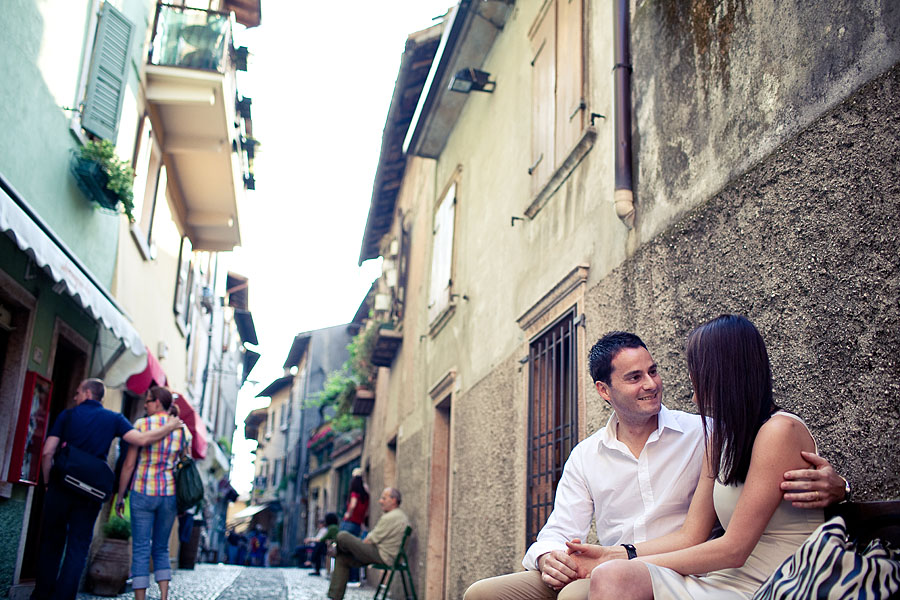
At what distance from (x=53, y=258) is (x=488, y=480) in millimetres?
4051

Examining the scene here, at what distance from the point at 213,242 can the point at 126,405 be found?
4633mm

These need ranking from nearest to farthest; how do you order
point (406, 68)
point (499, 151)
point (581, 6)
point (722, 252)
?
point (722, 252), point (581, 6), point (499, 151), point (406, 68)

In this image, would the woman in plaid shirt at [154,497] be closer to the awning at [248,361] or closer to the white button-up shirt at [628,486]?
the white button-up shirt at [628,486]

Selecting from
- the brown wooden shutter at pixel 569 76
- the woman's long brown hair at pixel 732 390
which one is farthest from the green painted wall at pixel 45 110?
the woman's long brown hair at pixel 732 390

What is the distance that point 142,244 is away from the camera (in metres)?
11.1

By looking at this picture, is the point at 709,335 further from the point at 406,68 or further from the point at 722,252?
the point at 406,68

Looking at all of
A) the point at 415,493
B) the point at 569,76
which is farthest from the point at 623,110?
the point at 415,493

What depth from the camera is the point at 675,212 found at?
4.42m

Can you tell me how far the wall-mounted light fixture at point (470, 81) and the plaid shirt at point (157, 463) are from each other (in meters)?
4.56

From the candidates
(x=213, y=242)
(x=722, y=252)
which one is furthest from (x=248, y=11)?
(x=722, y=252)

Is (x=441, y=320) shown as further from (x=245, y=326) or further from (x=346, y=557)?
(x=245, y=326)

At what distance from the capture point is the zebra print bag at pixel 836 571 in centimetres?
174

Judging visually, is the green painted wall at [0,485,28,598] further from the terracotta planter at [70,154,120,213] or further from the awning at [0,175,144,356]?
the terracotta planter at [70,154,120,213]

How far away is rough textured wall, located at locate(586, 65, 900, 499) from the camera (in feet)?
9.10
